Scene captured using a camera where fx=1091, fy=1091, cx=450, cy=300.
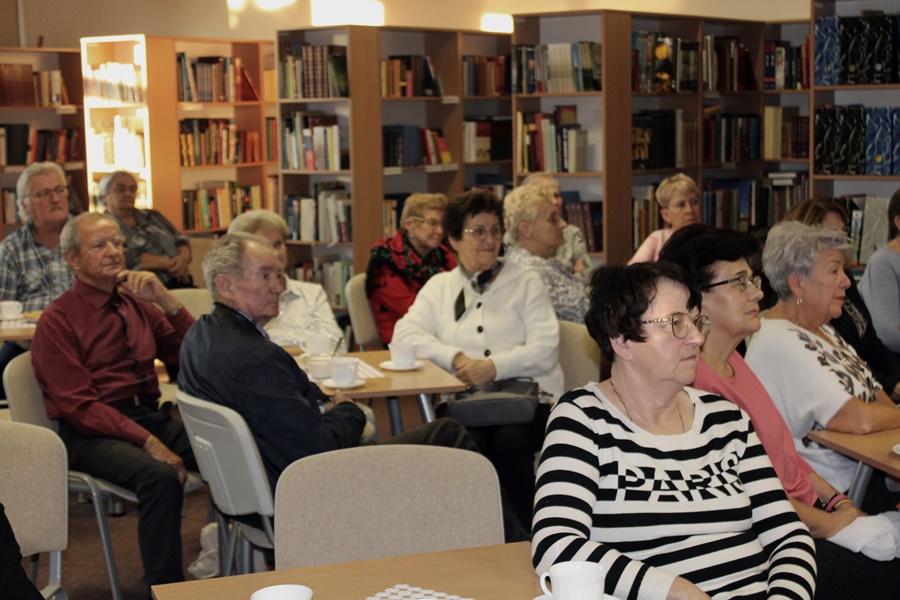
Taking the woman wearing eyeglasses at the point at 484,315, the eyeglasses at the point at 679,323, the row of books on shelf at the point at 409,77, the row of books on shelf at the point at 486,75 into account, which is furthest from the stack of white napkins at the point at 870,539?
the row of books on shelf at the point at 486,75

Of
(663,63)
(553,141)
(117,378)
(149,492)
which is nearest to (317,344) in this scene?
(117,378)

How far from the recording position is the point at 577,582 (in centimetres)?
161

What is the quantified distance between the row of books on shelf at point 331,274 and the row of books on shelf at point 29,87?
3027mm

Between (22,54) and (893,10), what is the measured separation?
21.4 feet

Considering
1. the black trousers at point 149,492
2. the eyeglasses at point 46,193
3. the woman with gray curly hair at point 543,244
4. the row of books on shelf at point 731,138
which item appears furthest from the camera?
the row of books on shelf at point 731,138

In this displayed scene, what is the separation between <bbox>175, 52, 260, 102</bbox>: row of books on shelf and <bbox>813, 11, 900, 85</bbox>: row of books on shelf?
4988mm

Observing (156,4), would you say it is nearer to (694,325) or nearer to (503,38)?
(503,38)

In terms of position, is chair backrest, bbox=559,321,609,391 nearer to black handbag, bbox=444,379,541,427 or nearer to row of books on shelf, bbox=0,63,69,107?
black handbag, bbox=444,379,541,427

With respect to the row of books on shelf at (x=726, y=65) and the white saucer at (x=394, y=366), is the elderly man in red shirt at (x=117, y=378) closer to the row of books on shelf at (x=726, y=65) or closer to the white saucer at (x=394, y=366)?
the white saucer at (x=394, y=366)

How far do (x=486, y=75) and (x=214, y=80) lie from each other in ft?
8.10

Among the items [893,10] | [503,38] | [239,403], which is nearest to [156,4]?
[503,38]

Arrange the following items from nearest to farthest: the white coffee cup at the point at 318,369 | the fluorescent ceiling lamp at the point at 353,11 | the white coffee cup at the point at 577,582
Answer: the white coffee cup at the point at 577,582
the white coffee cup at the point at 318,369
the fluorescent ceiling lamp at the point at 353,11

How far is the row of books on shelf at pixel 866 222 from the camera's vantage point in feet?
19.8

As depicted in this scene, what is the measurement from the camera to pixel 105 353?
3.96 m
